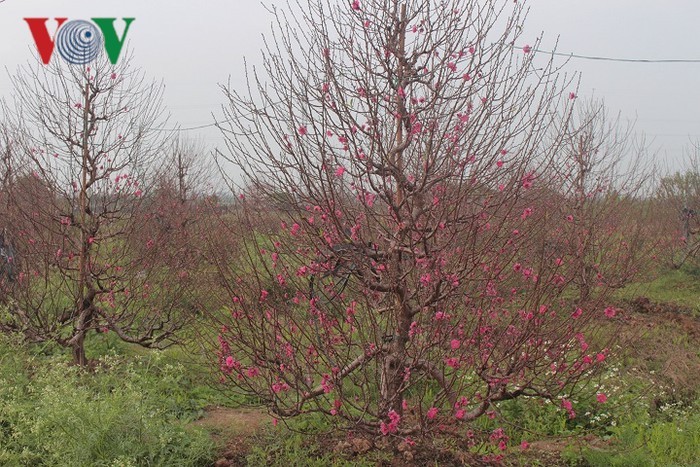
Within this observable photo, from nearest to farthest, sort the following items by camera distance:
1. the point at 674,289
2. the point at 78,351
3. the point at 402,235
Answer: the point at 402,235, the point at 78,351, the point at 674,289

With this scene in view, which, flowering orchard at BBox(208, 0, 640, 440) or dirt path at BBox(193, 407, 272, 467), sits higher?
flowering orchard at BBox(208, 0, 640, 440)

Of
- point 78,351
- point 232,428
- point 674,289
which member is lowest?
point 232,428

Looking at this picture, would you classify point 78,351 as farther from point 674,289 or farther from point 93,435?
point 674,289

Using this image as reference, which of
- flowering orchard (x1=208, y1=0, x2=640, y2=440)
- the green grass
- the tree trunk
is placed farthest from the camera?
the green grass

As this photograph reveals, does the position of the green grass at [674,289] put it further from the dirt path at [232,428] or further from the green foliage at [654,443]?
the dirt path at [232,428]

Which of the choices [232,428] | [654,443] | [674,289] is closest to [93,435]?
[232,428]

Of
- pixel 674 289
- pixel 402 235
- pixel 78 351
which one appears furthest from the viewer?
pixel 674 289

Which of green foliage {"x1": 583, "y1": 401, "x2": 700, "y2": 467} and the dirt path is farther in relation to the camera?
the dirt path

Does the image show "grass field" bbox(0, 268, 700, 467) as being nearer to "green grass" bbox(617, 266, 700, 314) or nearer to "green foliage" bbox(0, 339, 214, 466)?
"green foliage" bbox(0, 339, 214, 466)

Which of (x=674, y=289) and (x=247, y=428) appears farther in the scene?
(x=674, y=289)

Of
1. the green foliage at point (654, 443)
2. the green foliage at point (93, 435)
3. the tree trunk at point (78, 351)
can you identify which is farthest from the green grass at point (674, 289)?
the tree trunk at point (78, 351)

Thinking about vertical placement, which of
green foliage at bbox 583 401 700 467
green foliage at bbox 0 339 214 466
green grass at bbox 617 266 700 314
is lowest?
green foliage at bbox 583 401 700 467

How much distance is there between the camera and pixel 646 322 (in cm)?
894

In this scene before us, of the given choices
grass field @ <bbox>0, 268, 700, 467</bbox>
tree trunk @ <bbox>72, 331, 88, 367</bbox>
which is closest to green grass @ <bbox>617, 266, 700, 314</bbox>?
grass field @ <bbox>0, 268, 700, 467</bbox>
